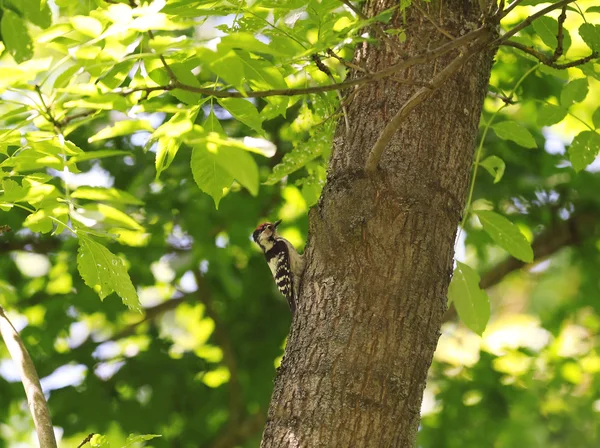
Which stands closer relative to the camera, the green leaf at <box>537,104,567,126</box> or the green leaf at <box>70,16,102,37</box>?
the green leaf at <box>70,16,102,37</box>

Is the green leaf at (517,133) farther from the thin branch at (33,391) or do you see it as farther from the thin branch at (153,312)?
the thin branch at (153,312)

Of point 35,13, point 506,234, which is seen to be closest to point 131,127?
point 35,13

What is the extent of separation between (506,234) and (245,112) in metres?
1.24

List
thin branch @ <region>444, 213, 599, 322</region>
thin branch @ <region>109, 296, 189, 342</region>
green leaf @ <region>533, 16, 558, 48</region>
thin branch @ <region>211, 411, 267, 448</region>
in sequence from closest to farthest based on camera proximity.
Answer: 1. green leaf @ <region>533, 16, 558, 48</region>
2. thin branch @ <region>211, 411, 267, 448</region>
3. thin branch @ <region>444, 213, 599, 322</region>
4. thin branch @ <region>109, 296, 189, 342</region>

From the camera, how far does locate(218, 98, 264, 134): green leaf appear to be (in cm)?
219

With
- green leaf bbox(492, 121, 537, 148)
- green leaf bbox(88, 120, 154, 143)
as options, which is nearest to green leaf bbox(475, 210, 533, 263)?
green leaf bbox(492, 121, 537, 148)

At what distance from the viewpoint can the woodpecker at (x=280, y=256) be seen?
4.65 meters

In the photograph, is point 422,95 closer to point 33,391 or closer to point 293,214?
point 33,391

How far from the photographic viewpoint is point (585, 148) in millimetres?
2820

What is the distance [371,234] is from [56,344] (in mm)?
4640

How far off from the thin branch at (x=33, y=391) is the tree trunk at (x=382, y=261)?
0.65m

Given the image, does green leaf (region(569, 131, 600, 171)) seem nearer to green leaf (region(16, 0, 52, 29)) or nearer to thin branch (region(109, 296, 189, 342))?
green leaf (region(16, 0, 52, 29))

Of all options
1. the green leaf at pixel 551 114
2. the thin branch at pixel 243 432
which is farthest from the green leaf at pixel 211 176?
the thin branch at pixel 243 432

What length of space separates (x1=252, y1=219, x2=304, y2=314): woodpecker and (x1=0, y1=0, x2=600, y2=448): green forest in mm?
357
